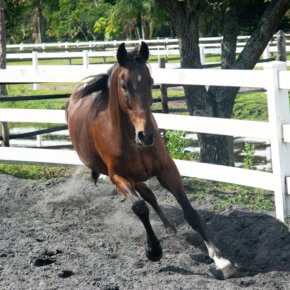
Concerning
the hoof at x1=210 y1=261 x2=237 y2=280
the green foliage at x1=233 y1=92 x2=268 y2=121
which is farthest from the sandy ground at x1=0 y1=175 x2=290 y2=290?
the green foliage at x1=233 y1=92 x2=268 y2=121

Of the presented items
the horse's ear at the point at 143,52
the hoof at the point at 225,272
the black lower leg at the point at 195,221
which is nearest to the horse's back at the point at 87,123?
the horse's ear at the point at 143,52

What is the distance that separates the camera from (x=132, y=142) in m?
6.73

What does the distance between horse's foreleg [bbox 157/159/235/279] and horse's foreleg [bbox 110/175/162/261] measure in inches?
12.3

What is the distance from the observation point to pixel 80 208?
8.98 m

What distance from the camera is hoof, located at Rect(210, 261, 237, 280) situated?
6.10 metres

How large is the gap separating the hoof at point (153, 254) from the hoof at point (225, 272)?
587mm

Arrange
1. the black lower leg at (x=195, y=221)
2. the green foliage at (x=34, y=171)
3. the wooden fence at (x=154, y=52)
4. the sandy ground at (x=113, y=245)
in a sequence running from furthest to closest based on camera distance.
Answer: the wooden fence at (x=154, y=52), the green foliage at (x=34, y=171), the black lower leg at (x=195, y=221), the sandy ground at (x=113, y=245)

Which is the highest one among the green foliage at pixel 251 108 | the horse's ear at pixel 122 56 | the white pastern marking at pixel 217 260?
the horse's ear at pixel 122 56

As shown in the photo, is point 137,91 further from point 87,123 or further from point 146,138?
point 87,123

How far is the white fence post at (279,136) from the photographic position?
7457mm

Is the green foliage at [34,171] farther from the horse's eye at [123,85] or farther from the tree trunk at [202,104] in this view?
the horse's eye at [123,85]

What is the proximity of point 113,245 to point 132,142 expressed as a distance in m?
1.08

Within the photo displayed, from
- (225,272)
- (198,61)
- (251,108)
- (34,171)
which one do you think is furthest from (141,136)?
(251,108)

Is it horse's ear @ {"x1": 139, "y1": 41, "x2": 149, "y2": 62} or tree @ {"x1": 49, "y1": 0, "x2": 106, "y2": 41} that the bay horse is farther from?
tree @ {"x1": 49, "y1": 0, "x2": 106, "y2": 41}
